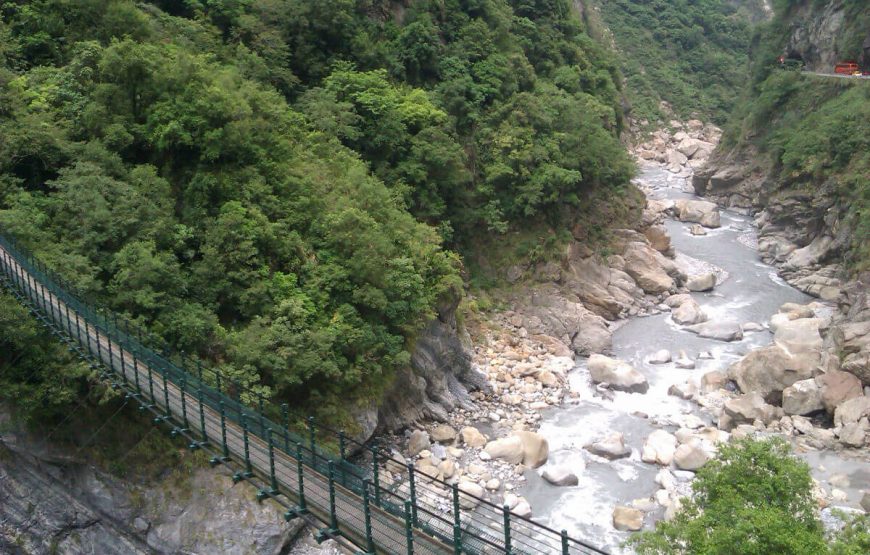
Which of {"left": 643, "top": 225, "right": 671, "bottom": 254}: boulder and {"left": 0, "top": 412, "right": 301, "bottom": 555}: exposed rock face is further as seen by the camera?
{"left": 643, "top": 225, "right": 671, "bottom": 254}: boulder

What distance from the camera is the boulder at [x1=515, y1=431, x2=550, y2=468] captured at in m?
18.7

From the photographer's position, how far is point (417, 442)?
18828 mm

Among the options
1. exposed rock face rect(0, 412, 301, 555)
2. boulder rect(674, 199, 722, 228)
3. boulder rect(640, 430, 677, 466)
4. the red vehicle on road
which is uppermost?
the red vehicle on road

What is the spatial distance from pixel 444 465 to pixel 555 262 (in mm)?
12442

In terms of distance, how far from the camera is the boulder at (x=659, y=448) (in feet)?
61.3


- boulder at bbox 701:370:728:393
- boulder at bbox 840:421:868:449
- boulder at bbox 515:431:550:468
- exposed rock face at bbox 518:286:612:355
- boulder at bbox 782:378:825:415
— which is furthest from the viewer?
exposed rock face at bbox 518:286:612:355

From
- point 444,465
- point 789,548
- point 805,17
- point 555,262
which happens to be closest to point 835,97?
point 805,17

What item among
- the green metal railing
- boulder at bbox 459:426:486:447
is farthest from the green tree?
boulder at bbox 459:426:486:447

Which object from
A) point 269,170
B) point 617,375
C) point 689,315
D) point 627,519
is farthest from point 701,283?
point 269,170

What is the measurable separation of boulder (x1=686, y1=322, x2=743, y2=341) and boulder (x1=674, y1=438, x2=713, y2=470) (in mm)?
8697

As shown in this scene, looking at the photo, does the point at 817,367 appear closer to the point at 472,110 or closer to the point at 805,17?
the point at 472,110

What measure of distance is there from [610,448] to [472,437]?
141 inches

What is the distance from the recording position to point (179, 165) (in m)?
18.8

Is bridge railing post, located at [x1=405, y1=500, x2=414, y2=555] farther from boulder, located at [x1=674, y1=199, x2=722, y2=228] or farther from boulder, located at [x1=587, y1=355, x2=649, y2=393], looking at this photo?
boulder, located at [x1=674, y1=199, x2=722, y2=228]
